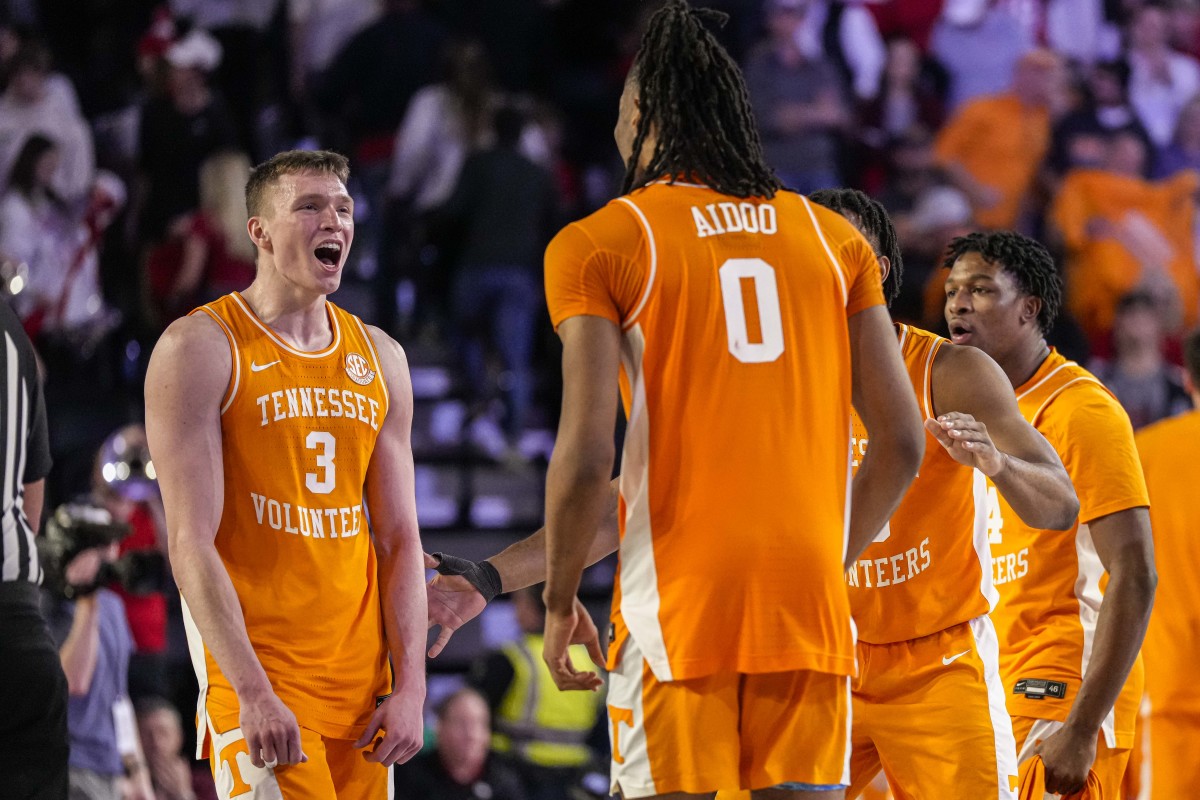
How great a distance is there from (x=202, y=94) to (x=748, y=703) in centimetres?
910

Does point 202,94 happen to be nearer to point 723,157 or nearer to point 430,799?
point 430,799

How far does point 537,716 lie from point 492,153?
4262 mm

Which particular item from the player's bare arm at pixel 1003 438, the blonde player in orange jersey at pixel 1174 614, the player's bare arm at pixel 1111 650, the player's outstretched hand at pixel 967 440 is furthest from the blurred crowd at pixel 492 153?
the player's outstretched hand at pixel 967 440

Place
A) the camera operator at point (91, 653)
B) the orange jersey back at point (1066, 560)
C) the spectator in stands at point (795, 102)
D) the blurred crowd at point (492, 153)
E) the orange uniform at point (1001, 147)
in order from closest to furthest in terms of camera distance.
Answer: the orange jersey back at point (1066, 560) < the camera operator at point (91, 653) < the blurred crowd at point (492, 153) < the spectator in stands at point (795, 102) < the orange uniform at point (1001, 147)

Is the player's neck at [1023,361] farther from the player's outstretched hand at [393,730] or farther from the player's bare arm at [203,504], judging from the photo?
the player's bare arm at [203,504]

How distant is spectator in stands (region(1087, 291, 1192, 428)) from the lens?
37.9 ft

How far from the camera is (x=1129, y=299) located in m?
11.8

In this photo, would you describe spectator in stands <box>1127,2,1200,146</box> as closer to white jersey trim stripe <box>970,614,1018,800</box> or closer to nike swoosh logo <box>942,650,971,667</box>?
white jersey trim stripe <box>970,614,1018,800</box>

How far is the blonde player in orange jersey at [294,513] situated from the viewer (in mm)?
3732

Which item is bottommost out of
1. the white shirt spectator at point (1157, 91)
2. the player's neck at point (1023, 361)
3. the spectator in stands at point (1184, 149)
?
the player's neck at point (1023, 361)

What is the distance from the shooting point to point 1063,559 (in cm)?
475

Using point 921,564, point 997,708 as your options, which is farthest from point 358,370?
point 997,708

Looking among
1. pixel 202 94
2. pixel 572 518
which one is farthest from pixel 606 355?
pixel 202 94

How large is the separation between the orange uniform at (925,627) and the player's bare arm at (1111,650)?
0.88 feet
